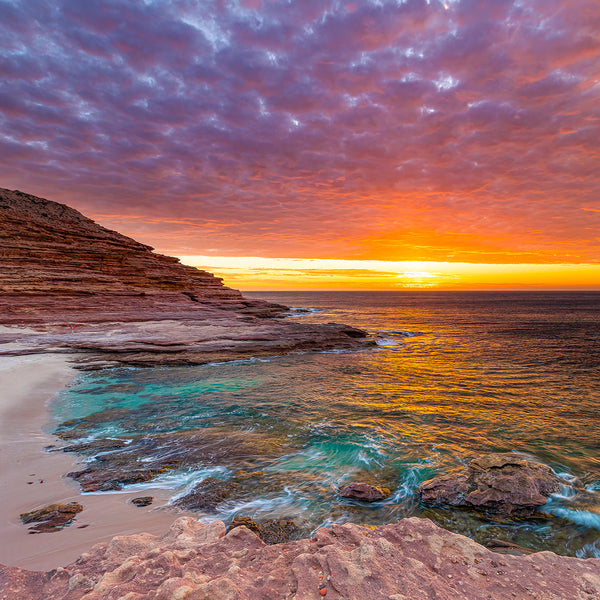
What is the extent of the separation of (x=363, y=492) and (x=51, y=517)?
25.4 feet

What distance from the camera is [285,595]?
4.39 m

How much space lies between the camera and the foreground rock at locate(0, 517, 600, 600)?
14.6ft

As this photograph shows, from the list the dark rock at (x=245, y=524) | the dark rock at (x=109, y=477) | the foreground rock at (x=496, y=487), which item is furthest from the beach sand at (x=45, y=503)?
the foreground rock at (x=496, y=487)

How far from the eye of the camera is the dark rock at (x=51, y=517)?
6.96 meters

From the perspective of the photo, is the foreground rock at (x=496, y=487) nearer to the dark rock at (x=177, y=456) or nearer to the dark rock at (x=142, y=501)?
the dark rock at (x=177, y=456)

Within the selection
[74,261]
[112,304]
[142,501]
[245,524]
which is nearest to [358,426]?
[245,524]

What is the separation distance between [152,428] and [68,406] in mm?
5898

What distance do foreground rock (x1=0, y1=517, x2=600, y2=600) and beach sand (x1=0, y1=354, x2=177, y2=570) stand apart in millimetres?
1187

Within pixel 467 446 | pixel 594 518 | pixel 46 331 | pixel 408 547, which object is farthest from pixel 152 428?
pixel 46 331

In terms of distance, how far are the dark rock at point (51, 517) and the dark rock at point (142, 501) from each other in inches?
46.5

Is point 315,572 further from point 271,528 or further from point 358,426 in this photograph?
point 358,426

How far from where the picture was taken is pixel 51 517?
7.33 meters

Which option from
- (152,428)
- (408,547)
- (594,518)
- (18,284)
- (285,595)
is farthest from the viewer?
(18,284)

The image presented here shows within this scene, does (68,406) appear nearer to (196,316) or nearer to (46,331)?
(46,331)
